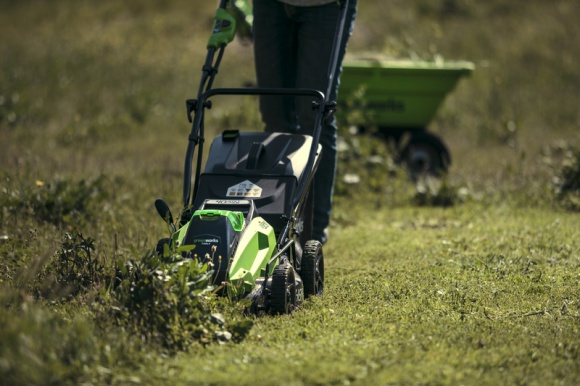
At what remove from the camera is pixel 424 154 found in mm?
7934

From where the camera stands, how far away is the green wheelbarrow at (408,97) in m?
7.84

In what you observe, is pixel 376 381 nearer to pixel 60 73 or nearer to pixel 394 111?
pixel 394 111

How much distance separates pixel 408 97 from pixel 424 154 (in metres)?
0.53

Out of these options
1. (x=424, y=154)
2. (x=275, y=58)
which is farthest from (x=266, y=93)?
(x=424, y=154)

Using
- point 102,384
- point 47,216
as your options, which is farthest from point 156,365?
point 47,216

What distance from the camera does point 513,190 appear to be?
6.55 metres

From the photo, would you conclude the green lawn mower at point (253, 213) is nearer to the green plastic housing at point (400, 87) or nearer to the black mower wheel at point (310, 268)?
the black mower wheel at point (310, 268)

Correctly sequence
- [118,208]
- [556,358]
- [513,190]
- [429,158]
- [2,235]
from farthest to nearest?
[429,158], [513,190], [118,208], [2,235], [556,358]

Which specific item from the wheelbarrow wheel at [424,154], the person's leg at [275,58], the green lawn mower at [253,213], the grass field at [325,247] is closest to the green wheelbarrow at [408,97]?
the wheelbarrow wheel at [424,154]

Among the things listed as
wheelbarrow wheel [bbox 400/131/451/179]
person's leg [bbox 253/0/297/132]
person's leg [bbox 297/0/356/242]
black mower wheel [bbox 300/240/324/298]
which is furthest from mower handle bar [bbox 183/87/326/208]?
wheelbarrow wheel [bbox 400/131/451/179]

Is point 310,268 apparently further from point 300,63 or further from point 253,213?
point 300,63

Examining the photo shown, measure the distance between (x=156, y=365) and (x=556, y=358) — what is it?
1332 mm

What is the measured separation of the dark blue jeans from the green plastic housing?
9.34ft

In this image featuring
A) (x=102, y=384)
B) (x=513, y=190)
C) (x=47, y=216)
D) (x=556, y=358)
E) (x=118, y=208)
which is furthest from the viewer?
(x=513, y=190)
